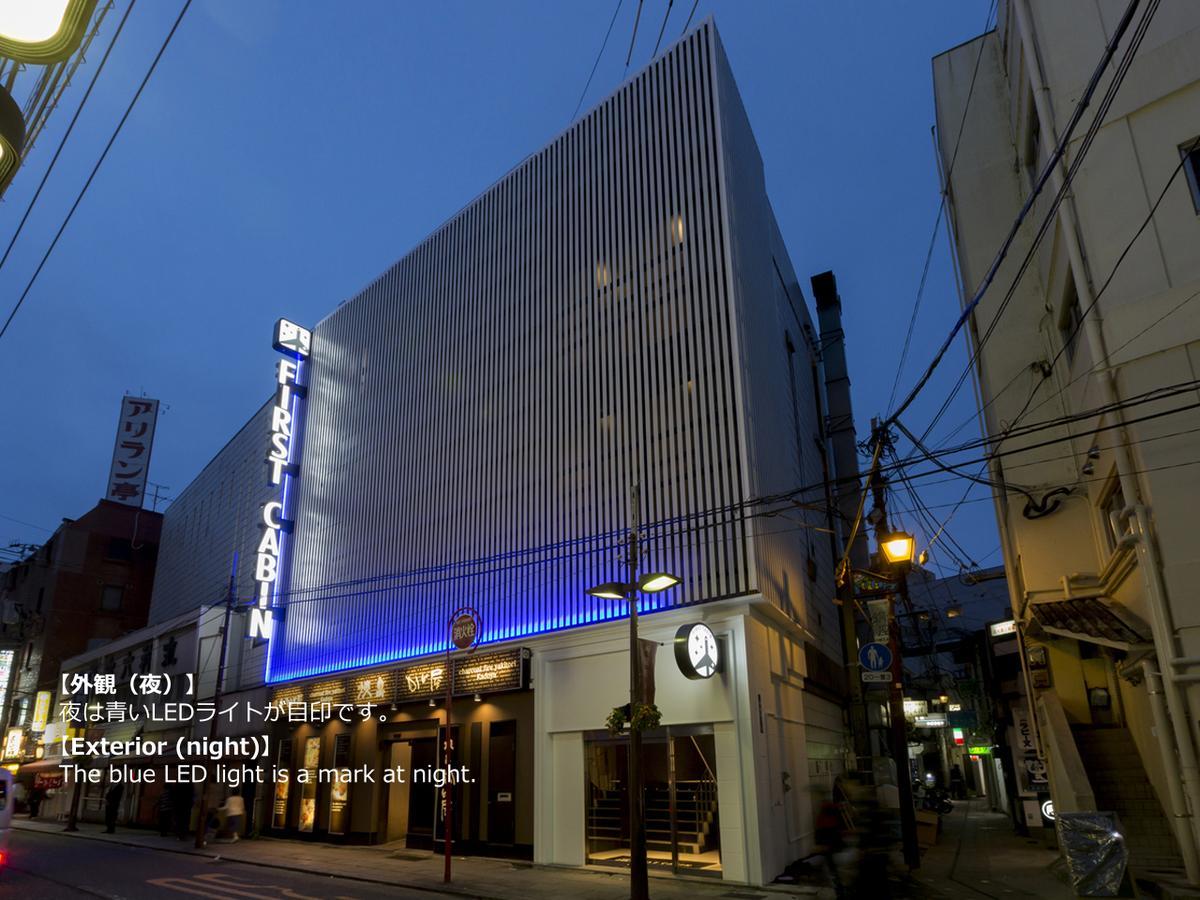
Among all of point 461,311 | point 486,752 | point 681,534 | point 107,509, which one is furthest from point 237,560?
point 107,509

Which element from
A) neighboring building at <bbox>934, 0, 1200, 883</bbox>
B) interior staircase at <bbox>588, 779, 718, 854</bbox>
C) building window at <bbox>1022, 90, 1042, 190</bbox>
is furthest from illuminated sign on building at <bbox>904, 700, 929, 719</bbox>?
building window at <bbox>1022, 90, 1042, 190</bbox>

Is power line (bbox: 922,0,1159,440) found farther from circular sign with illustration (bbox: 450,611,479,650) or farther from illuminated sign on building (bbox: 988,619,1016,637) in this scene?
circular sign with illustration (bbox: 450,611,479,650)

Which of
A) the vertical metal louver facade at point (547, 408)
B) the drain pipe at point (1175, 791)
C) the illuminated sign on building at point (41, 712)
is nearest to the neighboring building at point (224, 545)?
the vertical metal louver facade at point (547, 408)

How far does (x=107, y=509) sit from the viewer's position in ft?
179

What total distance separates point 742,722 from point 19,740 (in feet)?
181

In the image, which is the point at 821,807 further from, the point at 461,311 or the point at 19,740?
the point at 19,740

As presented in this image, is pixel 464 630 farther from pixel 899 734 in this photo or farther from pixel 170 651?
pixel 170 651

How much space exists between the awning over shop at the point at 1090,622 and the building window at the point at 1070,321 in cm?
519

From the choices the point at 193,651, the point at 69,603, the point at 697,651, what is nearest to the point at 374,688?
the point at 697,651

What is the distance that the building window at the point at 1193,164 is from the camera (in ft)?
41.4

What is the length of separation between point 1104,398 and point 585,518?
1142 cm

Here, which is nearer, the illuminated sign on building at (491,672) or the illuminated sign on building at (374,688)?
the illuminated sign on building at (491,672)

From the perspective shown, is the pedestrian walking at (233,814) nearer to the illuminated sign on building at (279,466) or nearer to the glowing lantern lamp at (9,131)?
the illuminated sign on building at (279,466)

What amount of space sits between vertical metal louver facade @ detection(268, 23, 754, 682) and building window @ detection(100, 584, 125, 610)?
108 feet
